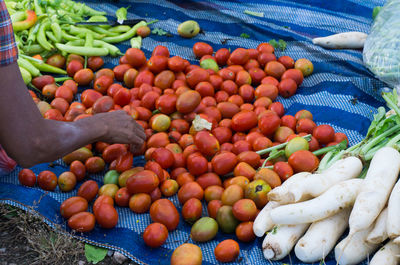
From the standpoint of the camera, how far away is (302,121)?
3.34 meters

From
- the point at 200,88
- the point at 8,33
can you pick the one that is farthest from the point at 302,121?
the point at 8,33

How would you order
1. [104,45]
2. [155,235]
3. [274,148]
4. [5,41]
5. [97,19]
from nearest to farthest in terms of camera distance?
[5,41] < [155,235] < [274,148] < [104,45] < [97,19]

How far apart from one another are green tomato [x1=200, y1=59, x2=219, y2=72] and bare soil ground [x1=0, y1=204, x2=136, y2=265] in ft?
6.68

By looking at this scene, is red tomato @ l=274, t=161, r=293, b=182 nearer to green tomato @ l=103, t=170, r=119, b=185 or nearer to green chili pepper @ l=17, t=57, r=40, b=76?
green tomato @ l=103, t=170, r=119, b=185

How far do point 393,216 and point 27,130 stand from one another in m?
1.78

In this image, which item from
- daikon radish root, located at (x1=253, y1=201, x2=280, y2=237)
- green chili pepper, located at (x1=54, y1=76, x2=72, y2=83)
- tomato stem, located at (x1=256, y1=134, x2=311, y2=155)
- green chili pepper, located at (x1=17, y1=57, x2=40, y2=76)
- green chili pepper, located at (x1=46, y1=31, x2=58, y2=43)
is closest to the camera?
daikon radish root, located at (x1=253, y1=201, x2=280, y2=237)

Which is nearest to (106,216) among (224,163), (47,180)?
(47,180)

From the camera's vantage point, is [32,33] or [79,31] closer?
[32,33]

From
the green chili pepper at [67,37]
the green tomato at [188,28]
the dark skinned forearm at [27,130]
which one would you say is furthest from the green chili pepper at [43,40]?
the dark skinned forearm at [27,130]

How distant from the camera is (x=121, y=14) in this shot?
16.6 ft

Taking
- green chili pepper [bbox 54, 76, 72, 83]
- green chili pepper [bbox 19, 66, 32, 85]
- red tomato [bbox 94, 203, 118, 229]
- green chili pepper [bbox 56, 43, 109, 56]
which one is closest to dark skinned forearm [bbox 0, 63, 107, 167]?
red tomato [bbox 94, 203, 118, 229]

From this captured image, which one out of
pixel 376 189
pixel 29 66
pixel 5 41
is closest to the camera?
pixel 5 41

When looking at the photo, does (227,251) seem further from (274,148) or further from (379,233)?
(274,148)

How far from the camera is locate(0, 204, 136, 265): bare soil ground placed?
261 cm
